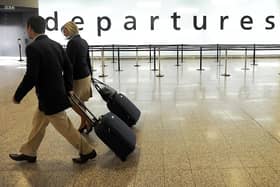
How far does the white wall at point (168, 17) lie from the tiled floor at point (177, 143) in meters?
7.66

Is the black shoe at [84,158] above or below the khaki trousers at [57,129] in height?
below

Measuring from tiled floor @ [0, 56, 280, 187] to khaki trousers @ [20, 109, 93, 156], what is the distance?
0.19 m

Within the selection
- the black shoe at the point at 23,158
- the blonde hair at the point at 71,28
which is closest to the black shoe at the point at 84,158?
the black shoe at the point at 23,158

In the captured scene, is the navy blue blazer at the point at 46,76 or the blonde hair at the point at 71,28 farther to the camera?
the blonde hair at the point at 71,28

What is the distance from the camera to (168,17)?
53.6ft

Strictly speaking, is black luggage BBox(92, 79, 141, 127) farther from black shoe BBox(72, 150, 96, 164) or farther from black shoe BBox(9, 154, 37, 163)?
black shoe BBox(9, 154, 37, 163)

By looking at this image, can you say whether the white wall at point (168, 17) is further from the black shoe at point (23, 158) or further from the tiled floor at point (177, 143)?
the black shoe at point (23, 158)

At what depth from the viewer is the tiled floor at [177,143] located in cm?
380

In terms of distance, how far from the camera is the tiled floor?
3.80 m

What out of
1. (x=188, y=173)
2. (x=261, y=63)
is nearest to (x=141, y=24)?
(x=261, y=63)

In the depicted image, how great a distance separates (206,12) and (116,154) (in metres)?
13.2

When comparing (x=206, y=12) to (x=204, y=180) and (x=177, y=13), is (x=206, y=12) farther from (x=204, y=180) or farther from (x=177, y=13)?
(x=204, y=180)

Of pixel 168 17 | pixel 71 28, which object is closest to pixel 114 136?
pixel 71 28

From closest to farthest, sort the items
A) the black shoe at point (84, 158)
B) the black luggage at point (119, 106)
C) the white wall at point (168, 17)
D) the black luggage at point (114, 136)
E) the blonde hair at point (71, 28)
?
the black luggage at point (114, 136)
the black shoe at point (84, 158)
the blonde hair at point (71, 28)
the black luggage at point (119, 106)
the white wall at point (168, 17)
